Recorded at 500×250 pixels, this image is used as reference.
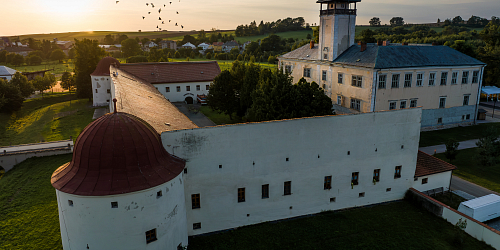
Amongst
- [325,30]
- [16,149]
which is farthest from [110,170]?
[325,30]

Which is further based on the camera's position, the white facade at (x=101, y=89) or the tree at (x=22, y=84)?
the tree at (x=22, y=84)

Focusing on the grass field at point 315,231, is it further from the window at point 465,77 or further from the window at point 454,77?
the window at point 465,77

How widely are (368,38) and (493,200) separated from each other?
2855 inches

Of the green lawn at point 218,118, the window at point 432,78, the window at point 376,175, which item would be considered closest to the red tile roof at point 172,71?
the green lawn at point 218,118

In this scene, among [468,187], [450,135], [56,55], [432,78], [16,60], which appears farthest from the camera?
[56,55]

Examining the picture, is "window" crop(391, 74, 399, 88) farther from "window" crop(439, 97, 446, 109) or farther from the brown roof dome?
the brown roof dome

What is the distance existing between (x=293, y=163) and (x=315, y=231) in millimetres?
4491

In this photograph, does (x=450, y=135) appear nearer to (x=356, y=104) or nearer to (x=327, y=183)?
(x=356, y=104)

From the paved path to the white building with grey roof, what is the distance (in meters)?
13.1

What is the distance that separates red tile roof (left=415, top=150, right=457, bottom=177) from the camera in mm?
25464

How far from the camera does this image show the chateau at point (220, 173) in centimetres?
1533

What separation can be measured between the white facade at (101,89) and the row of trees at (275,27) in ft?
451

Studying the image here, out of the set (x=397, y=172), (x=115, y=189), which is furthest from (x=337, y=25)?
(x=115, y=189)

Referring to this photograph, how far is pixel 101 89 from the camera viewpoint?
59.7 meters
